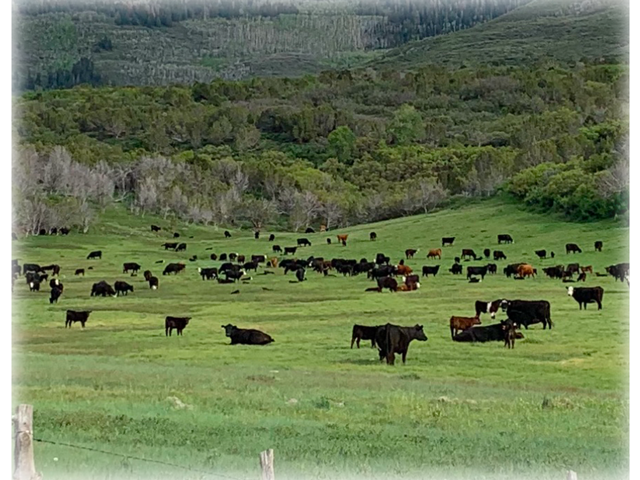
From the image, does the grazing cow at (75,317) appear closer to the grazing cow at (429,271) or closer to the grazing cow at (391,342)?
the grazing cow at (391,342)

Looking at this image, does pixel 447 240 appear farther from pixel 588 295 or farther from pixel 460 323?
pixel 460 323

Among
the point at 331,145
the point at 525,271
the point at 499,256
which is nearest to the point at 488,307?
the point at 525,271

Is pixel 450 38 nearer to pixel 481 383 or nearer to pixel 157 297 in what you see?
pixel 157 297

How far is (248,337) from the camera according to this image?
24672mm

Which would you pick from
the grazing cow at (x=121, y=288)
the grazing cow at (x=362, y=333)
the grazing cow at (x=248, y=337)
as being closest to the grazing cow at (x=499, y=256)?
the grazing cow at (x=121, y=288)

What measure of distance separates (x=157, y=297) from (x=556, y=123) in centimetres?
4347

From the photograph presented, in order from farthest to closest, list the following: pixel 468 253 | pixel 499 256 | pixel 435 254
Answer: pixel 435 254
pixel 468 253
pixel 499 256

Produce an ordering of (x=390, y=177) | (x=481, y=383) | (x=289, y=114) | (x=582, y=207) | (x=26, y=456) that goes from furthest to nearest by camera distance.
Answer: (x=289, y=114)
(x=390, y=177)
(x=582, y=207)
(x=481, y=383)
(x=26, y=456)

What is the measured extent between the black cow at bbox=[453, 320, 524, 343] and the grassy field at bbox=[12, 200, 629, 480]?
0.39 m

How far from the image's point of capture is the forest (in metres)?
48.8

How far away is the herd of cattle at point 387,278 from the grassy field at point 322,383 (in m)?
0.37

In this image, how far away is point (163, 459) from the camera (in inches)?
495

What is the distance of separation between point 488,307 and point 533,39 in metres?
111
